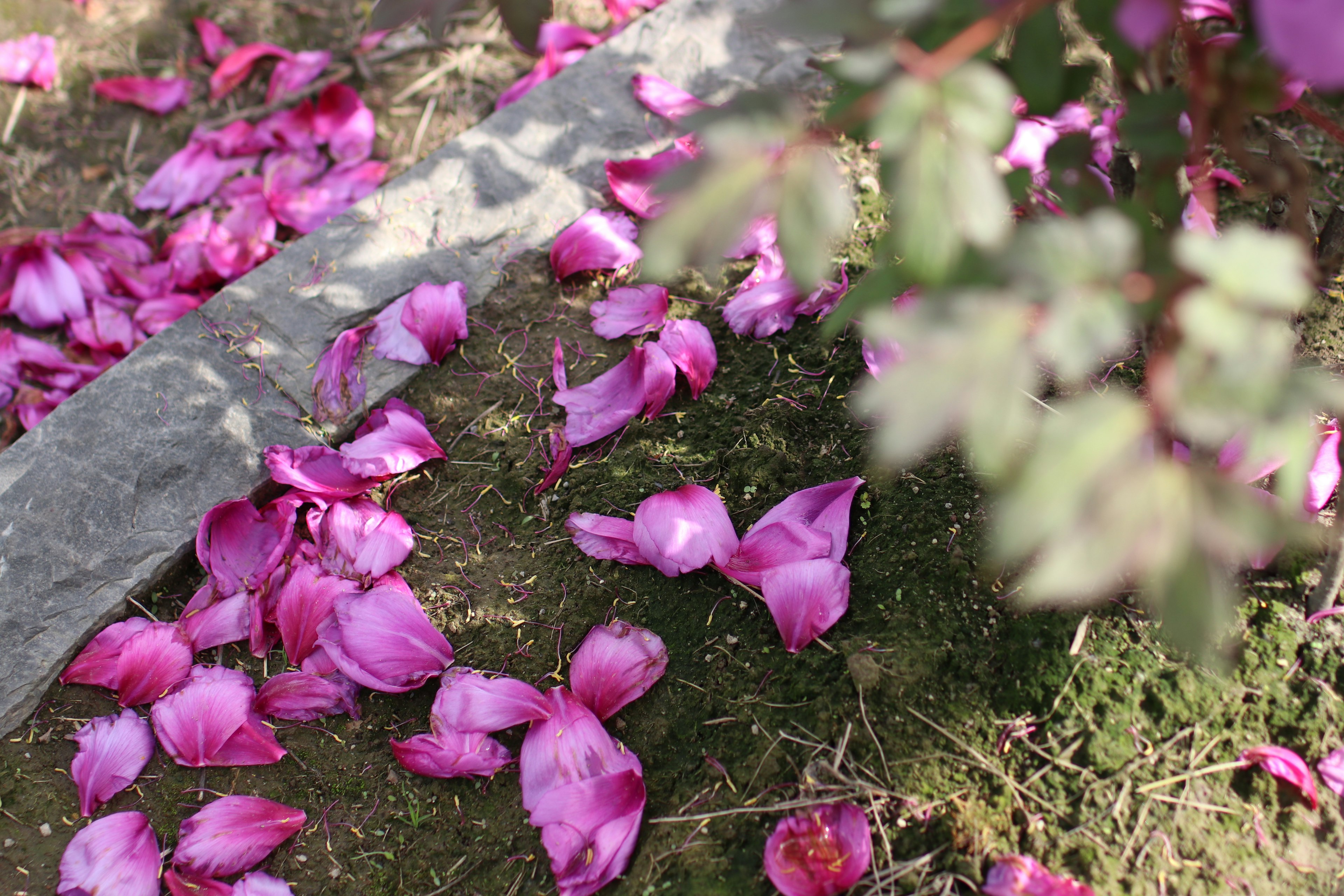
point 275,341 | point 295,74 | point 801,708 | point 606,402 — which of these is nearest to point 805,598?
point 801,708

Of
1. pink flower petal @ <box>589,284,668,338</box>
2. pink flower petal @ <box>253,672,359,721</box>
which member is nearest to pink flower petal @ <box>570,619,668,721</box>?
pink flower petal @ <box>253,672,359,721</box>

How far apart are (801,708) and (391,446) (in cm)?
73

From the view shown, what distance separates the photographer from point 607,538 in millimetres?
1168

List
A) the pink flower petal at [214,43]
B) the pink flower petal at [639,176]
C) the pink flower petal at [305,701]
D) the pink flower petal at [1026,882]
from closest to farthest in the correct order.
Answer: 1. the pink flower petal at [1026,882]
2. the pink flower petal at [305,701]
3. the pink flower petal at [639,176]
4. the pink flower petal at [214,43]

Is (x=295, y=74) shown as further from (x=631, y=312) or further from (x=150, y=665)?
(x=150, y=665)

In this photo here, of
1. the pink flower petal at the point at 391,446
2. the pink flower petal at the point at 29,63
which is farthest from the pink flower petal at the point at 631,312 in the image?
the pink flower petal at the point at 29,63

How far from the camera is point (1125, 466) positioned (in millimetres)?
478

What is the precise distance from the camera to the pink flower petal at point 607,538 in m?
1.15

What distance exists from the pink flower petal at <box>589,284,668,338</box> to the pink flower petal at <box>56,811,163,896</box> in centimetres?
94

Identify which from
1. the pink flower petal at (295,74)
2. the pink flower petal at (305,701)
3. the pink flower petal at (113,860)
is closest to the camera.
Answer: the pink flower petal at (113,860)

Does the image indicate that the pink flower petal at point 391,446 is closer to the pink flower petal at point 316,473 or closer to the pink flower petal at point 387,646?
the pink flower petal at point 316,473

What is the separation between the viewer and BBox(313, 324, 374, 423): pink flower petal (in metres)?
1.39

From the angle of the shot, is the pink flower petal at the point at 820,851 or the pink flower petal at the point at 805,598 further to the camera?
the pink flower petal at the point at 805,598

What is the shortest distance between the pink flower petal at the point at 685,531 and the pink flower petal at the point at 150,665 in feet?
2.19
